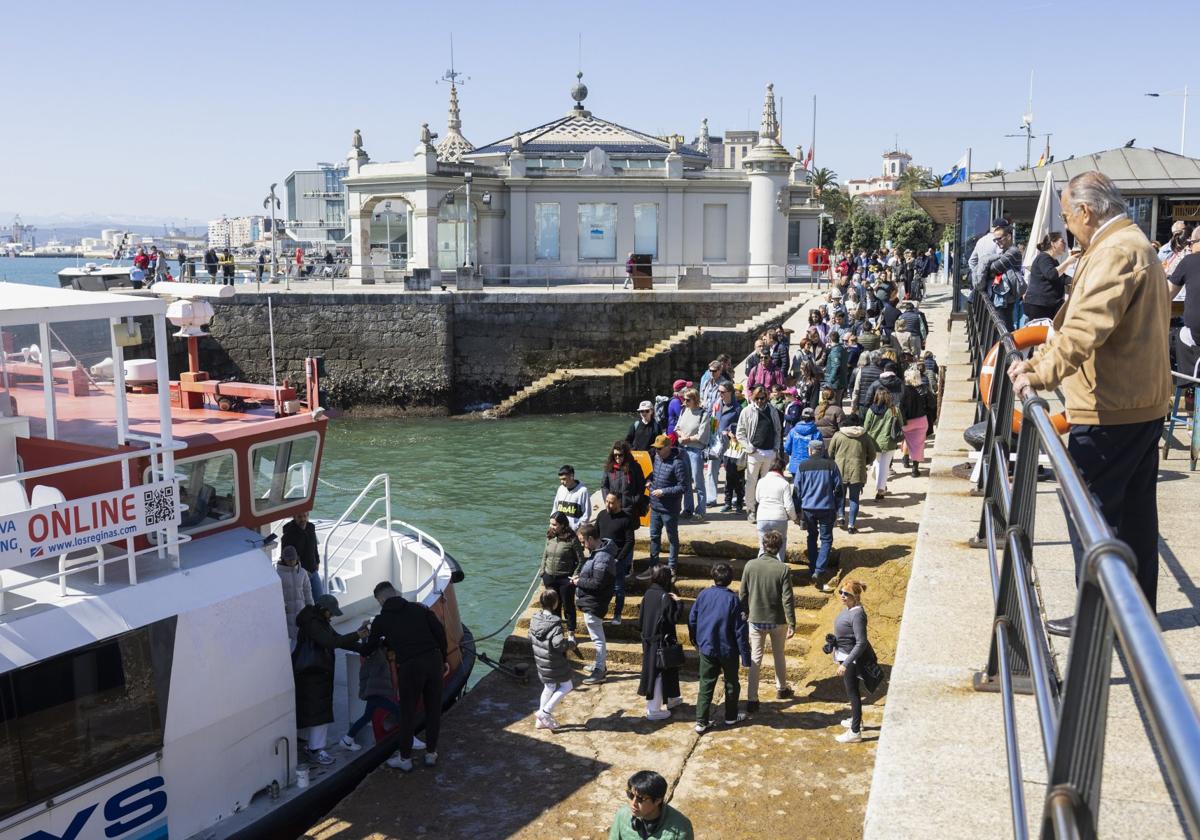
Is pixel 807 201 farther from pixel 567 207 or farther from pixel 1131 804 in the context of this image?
pixel 1131 804

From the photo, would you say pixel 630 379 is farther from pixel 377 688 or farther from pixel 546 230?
pixel 377 688

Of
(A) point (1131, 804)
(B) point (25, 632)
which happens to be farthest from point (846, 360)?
(A) point (1131, 804)

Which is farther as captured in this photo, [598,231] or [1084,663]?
[598,231]

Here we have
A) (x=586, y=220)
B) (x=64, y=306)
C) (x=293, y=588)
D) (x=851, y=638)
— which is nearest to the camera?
(x=64, y=306)

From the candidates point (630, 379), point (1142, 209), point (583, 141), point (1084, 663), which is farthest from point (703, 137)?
point (1084, 663)

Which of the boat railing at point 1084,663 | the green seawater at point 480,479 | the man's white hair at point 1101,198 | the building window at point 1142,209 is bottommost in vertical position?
the green seawater at point 480,479

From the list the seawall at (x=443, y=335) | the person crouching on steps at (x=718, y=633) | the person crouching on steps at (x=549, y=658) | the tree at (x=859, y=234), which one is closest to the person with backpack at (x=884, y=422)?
the person crouching on steps at (x=718, y=633)

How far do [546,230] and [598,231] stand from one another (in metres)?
1.81

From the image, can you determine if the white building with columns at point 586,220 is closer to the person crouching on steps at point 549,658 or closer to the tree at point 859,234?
the tree at point 859,234

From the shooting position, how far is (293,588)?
10164 millimetres

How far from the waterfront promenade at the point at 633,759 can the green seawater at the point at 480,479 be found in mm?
3883

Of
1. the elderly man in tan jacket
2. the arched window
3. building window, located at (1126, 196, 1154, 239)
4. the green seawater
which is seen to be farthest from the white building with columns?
the elderly man in tan jacket

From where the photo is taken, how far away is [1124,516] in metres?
4.19

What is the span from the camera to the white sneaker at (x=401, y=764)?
9.79 meters
